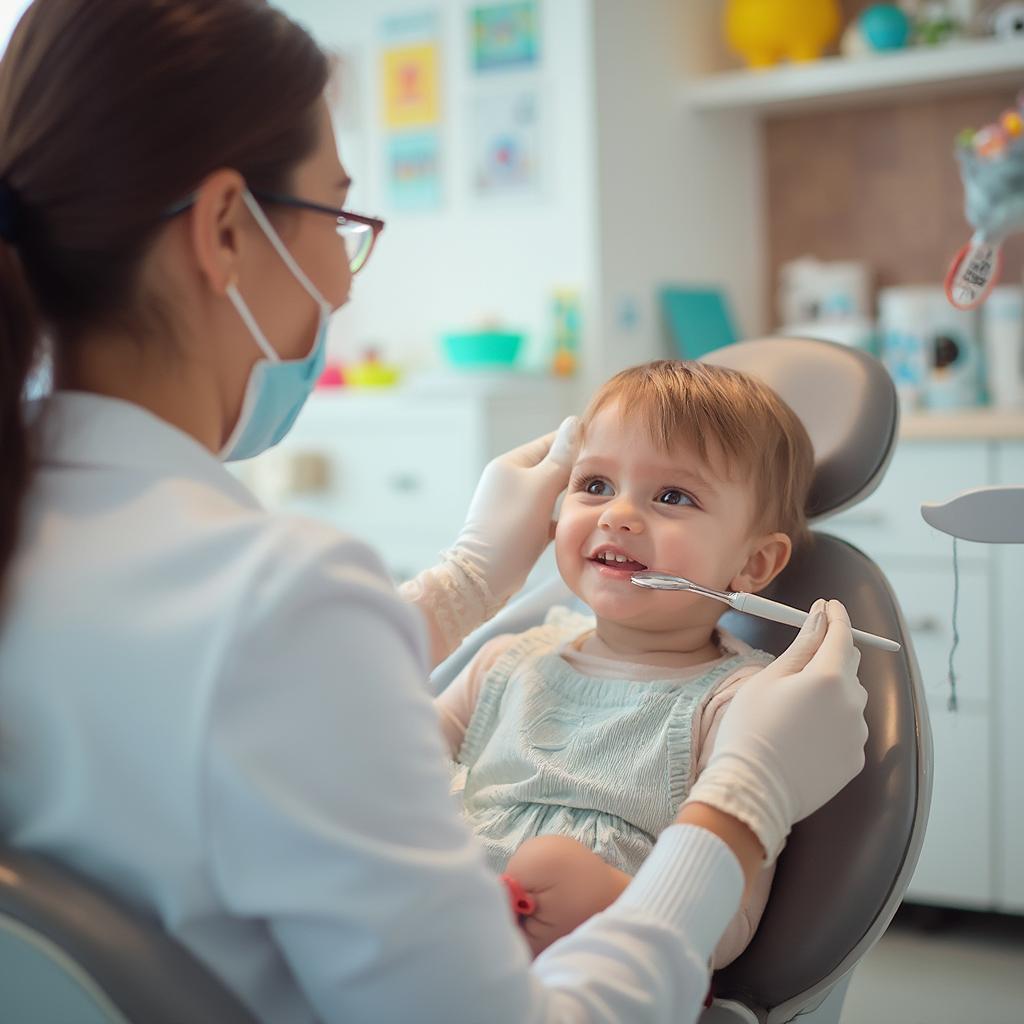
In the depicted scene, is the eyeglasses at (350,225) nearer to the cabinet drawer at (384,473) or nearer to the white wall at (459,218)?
the cabinet drawer at (384,473)

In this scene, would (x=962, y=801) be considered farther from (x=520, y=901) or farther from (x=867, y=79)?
(x=867, y=79)

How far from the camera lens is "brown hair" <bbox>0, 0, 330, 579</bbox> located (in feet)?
2.56

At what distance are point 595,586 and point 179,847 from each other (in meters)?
0.63

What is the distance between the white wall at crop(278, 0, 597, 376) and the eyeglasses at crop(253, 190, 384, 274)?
195 cm

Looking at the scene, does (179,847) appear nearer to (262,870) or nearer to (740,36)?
(262,870)

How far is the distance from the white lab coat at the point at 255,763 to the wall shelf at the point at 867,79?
246 centimetres

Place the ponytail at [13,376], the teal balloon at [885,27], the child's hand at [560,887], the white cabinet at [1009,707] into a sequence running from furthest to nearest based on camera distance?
the teal balloon at [885,27] → the white cabinet at [1009,707] → the child's hand at [560,887] → the ponytail at [13,376]

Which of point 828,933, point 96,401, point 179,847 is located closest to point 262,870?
point 179,847

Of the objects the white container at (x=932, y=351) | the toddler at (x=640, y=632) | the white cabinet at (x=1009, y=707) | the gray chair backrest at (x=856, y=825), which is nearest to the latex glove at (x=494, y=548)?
the toddler at (x=640, y=632)

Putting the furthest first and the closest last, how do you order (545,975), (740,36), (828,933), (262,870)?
(740,36)
(828,933)
(545,975)
(262,870)

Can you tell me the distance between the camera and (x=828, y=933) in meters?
1.05

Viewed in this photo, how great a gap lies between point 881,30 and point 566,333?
997mm

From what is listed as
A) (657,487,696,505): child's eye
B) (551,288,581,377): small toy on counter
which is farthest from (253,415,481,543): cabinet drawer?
(657,487,696,505): child's eye

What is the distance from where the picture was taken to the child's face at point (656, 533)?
4.02 feet
